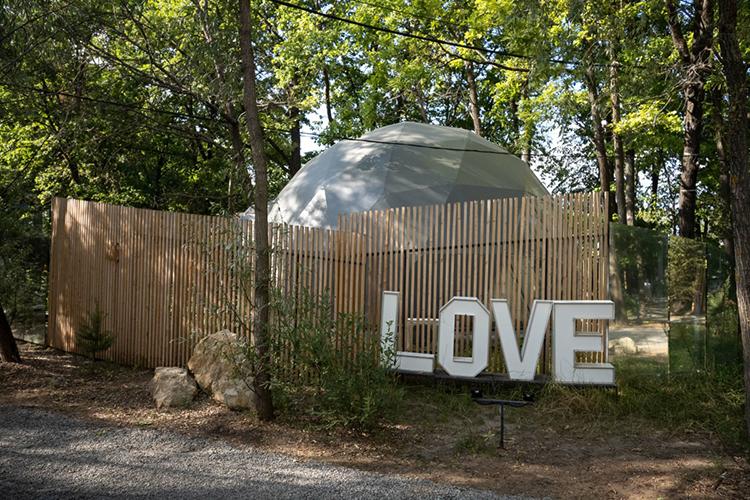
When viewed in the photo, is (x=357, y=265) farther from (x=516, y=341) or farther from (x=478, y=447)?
(x=478, y=447)

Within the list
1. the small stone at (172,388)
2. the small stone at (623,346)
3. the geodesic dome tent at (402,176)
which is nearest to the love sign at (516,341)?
the small stone at (623,346)

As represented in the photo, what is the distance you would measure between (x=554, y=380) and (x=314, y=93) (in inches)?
532

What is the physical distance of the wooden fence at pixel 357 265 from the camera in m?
8.79

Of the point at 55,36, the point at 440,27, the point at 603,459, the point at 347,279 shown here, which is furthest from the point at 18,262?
the point at 440,27

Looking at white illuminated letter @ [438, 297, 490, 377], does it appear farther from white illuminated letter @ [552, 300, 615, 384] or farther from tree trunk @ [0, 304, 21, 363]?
tree trunk @ [0, 304, 21, 363]

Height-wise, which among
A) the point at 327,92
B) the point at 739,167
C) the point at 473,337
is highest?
the point at 327,92

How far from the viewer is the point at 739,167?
21.8 ft

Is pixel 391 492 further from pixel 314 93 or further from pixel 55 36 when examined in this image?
pixel 314 93

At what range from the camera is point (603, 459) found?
6.70 metres

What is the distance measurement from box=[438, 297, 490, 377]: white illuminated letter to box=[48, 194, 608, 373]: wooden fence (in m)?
0.27

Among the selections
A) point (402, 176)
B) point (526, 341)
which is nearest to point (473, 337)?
point (526, 341)

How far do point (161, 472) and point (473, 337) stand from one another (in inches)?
181

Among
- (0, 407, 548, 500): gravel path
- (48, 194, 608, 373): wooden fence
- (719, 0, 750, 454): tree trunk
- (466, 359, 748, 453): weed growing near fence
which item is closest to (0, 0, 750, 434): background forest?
(719, 0, 750, 454): tree trunk

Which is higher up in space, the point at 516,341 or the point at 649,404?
the point at 516,341
